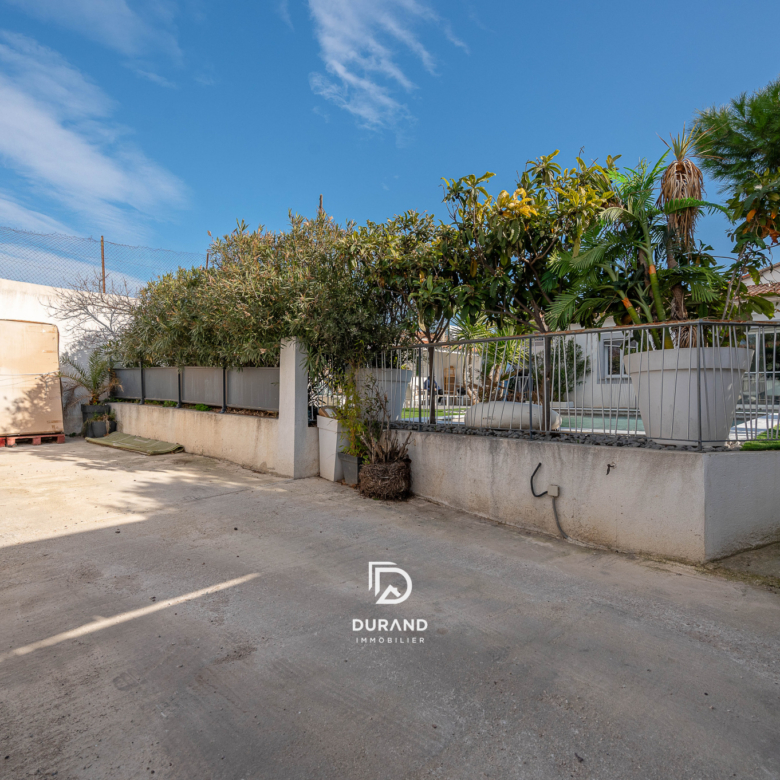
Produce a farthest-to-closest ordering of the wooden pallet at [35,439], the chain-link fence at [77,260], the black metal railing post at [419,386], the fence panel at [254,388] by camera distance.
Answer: the chain-link fence at [77,260] < the wooden pallet at [35,439] < the fence panel at [254,388] < the black metal railing post at [419,386]

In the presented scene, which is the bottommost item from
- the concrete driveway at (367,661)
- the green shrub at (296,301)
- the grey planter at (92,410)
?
the concrete driveway at (367,661)

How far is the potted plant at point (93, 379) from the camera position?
10.4 meters

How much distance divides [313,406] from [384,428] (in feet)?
4.06

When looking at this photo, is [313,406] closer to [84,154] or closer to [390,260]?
[390,260]

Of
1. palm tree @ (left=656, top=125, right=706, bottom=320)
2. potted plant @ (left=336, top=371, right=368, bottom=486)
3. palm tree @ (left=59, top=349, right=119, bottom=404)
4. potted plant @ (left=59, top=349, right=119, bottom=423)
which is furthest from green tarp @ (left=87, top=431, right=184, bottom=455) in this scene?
palm tree @ (left=656, top=125, right=706, bottom=320)

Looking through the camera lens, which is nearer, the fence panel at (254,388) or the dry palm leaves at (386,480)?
the dry palm leaves at (386,480)

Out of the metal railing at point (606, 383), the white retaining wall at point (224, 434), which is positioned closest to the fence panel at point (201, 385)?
the white retaining wall at point (224, 434)

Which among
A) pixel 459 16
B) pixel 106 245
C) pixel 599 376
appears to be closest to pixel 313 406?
pixel 599 376

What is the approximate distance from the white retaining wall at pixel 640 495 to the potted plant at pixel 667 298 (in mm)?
310

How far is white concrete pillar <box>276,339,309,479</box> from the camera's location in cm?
613

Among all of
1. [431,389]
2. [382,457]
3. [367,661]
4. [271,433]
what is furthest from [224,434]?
[367,661]

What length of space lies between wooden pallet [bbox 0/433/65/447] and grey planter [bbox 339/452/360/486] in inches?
277

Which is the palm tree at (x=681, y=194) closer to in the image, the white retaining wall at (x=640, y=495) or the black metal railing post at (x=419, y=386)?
the white retaining wall at (x=640, y=495)

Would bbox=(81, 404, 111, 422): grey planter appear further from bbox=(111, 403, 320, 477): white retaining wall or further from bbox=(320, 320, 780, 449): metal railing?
bbox=(320, 320, 780, 449): metal railing
